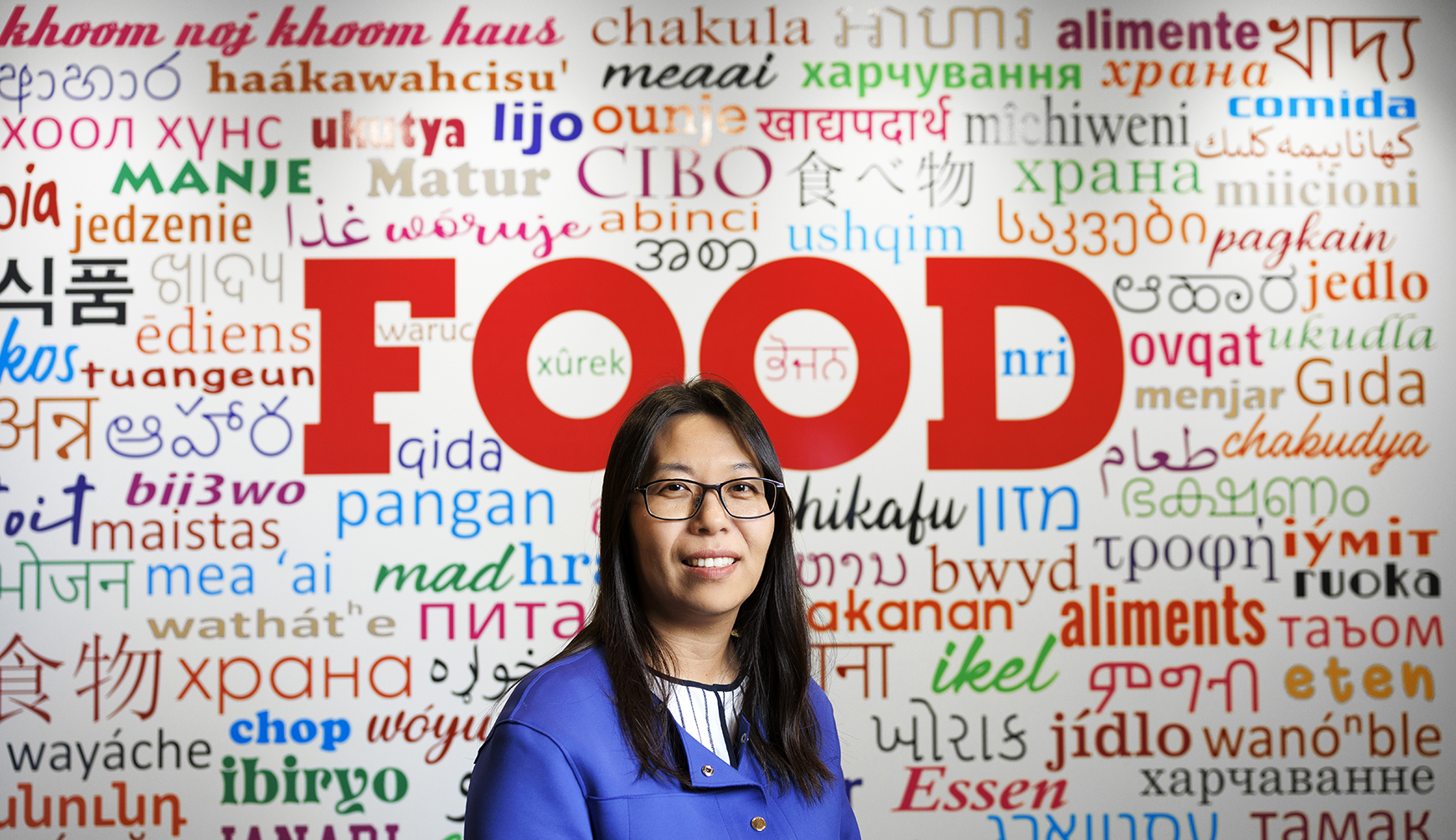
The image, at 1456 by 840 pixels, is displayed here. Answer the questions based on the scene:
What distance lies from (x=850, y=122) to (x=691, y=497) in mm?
1506

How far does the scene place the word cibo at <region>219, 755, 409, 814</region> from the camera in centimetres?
229

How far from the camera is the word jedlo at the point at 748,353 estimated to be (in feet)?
7.68

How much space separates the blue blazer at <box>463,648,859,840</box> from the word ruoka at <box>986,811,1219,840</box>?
132 cm

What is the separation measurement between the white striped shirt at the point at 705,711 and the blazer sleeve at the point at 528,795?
170mm

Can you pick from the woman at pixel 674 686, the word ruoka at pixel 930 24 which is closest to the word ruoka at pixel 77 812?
the woman at pixel 674 686

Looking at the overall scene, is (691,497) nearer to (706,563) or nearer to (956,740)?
(706,563)

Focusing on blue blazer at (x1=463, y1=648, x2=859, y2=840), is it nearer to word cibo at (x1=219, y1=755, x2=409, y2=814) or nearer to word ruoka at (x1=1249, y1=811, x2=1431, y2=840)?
word cibo at (x1=219, y1=755, x2=409, y2=814)

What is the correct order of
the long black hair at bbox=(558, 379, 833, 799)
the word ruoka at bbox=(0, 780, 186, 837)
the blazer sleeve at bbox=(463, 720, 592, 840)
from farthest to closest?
1. the word ruoka at bbox=(0, 780, 186, 837)
2. the long black hair at bbox=(558, 379, 833, 799)
3. the blazer sleeve at bbox=(463, 720, 592, 840)

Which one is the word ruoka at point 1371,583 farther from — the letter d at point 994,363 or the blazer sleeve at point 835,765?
the blazer sleeve at point 835,765

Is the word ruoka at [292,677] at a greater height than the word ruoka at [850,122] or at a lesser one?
lesser

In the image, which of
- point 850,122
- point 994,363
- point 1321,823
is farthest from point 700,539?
point 1321,823

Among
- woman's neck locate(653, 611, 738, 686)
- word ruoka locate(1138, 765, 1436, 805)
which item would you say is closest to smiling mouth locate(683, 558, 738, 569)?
woman's neck locate(653, 611, 738, 686)

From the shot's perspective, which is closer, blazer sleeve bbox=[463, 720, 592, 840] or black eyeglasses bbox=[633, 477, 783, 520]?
blazer sleeve bbox=[463, 720, 592, 840]

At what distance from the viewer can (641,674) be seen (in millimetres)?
1185
